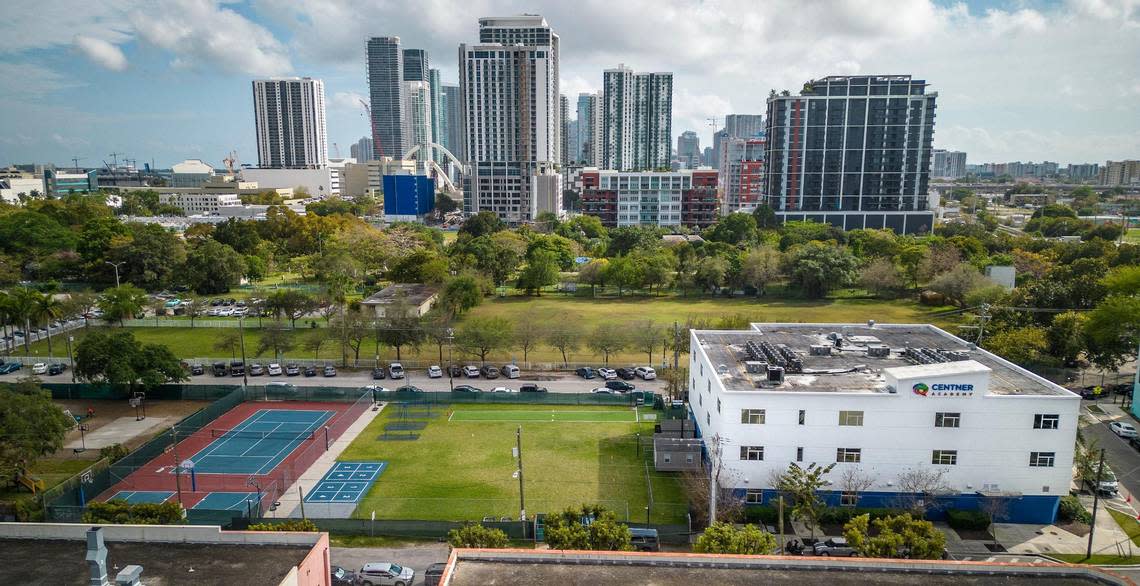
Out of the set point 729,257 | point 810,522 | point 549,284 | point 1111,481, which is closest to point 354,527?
point 810,522

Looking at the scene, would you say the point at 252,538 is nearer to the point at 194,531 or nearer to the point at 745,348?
the point at 194,531

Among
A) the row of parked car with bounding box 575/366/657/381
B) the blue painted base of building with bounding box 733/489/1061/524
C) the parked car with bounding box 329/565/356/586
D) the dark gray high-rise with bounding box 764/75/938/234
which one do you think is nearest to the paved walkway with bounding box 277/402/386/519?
the parked car with bounding box 329/565/356/586

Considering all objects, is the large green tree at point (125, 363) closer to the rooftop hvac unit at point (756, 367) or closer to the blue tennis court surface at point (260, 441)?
the blue tennis court surface at point (260, 441)

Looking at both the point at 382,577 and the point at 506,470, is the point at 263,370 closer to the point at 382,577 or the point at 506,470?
the point at 506,470

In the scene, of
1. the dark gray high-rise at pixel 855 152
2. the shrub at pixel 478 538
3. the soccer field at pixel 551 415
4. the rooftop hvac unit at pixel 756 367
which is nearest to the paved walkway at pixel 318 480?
the soccer field at pixel 551 415

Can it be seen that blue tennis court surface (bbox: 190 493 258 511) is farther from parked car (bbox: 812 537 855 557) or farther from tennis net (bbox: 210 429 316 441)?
parked car (bbox: 812 537 855 557)

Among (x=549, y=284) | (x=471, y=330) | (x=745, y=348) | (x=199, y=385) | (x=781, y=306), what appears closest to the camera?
(x=745, y=348)
